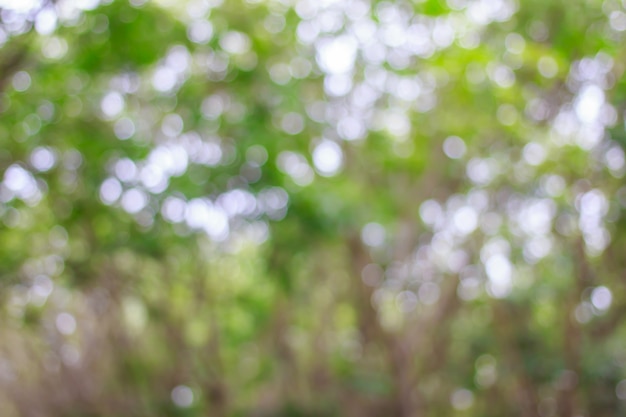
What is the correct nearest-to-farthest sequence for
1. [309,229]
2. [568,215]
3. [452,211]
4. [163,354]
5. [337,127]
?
1. [309,229]
2. [568,215]
3. [337,127]
4. [452,211]
5. [163,354]

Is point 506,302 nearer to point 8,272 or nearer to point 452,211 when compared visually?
point 452,211

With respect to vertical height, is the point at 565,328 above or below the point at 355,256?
below

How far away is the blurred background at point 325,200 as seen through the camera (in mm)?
6301

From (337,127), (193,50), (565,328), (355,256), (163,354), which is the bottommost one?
(163,354)

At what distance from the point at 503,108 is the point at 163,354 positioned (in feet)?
15.2

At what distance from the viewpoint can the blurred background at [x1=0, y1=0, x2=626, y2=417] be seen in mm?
6301

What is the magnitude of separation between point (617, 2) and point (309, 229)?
2.51 metres

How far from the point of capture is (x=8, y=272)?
263 inches

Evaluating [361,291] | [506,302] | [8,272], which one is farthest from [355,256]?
[8,272]

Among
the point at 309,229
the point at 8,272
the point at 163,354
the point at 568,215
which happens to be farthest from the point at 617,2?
the point at 163,354

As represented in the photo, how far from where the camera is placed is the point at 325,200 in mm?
6398

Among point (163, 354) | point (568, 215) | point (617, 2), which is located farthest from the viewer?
point (163, 354)

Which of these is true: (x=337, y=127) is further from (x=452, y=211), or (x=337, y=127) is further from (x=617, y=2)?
(x=617, y=2)

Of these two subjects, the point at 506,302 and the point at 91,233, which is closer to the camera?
the point at 91,233
